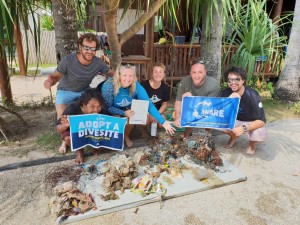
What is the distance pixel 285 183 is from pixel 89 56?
2669 millimetres

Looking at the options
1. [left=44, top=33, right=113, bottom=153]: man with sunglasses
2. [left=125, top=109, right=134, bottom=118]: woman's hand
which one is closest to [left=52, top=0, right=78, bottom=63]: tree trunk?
[left=44, top=33, right=113, bottom=153]: man with sunglasses

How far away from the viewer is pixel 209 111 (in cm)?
309

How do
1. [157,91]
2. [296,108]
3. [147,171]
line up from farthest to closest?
[296,108] → [157,91] → [147,171]

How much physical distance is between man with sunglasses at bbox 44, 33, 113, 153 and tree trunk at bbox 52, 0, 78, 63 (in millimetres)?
516

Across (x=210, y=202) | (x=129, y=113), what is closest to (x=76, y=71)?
(x=129, y=113)

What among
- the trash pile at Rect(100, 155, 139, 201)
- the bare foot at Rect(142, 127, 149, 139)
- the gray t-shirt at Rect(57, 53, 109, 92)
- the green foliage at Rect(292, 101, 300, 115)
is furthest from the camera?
the green foliage at Rect(292, 101, 300, 115)

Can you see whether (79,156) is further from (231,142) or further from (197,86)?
(231,142)

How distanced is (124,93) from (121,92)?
40 mm

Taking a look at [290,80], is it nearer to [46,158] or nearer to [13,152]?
[46,158]

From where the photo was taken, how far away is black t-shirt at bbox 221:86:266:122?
9.98 feet

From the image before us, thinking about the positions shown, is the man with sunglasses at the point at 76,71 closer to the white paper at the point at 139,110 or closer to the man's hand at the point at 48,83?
the man's hand at the point at 48,83

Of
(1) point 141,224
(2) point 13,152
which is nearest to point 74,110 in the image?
(2) point 13,152

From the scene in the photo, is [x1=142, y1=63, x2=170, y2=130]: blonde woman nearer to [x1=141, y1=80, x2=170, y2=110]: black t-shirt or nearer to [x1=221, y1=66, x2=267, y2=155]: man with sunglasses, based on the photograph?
[x1=141, y1=80, x2=170, y2=110]: black t-shirt

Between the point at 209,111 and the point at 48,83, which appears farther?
the point at 209,111
